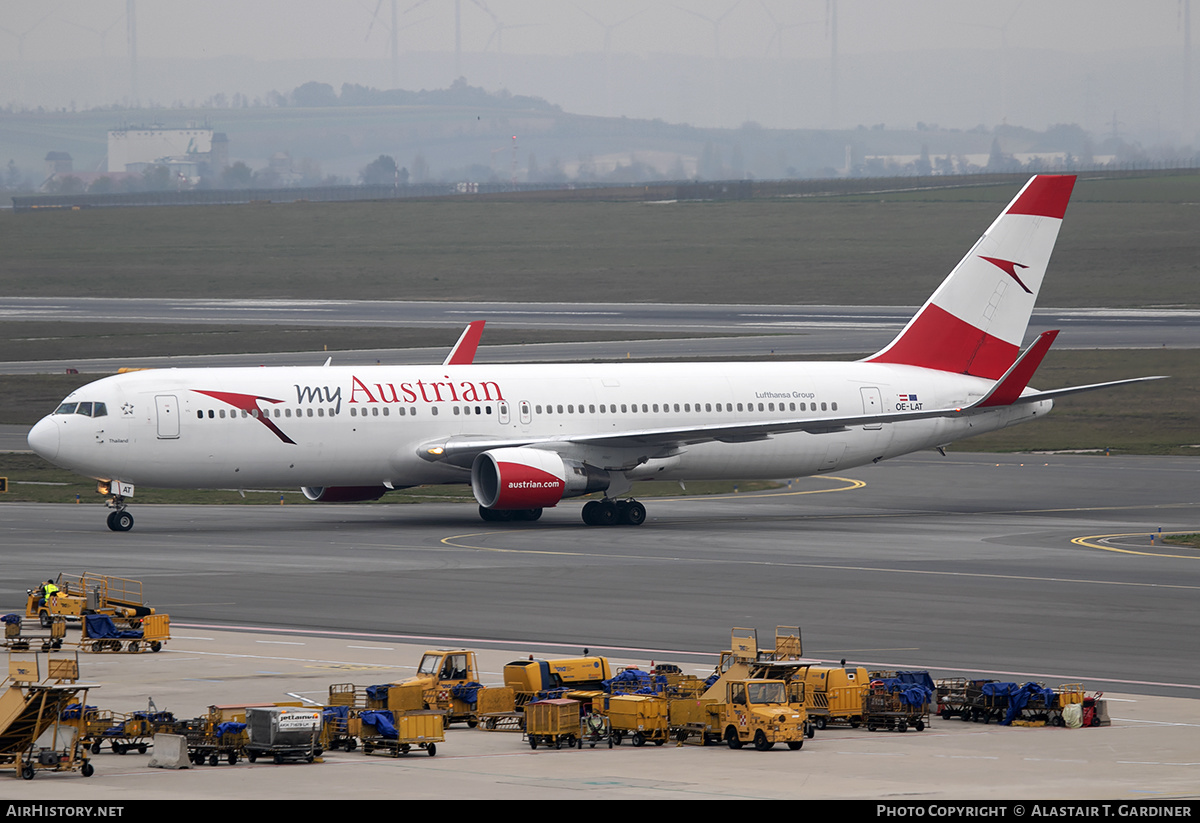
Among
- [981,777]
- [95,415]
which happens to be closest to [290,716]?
[981,777]

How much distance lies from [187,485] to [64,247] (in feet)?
469

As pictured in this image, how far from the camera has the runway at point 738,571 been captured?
3484 centimetres

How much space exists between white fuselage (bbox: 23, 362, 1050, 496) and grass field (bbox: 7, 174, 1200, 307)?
7958cm

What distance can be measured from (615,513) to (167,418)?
1455 centimetres

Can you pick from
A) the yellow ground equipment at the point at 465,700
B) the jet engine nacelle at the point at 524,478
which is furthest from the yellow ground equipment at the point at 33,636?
the jet engine nacelle at the point at 524,478

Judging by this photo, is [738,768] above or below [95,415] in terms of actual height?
below

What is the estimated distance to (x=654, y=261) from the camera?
17075cm

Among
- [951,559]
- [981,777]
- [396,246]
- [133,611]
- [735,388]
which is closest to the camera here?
[981,777]

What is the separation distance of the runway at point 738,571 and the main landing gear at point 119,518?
38cm

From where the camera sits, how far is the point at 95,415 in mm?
53469

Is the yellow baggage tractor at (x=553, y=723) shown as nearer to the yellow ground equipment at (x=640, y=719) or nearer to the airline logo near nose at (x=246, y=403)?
the yellow ground equipment at (x=640, y=719)

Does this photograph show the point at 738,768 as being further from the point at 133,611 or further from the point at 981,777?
the point at 133,611

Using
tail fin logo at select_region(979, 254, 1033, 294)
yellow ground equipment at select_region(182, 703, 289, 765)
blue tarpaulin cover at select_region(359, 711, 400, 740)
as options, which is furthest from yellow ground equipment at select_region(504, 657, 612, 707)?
tail fin logo at select_region(979, 254, 1033, 294)

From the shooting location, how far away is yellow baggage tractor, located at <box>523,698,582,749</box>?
2581 centimetres
